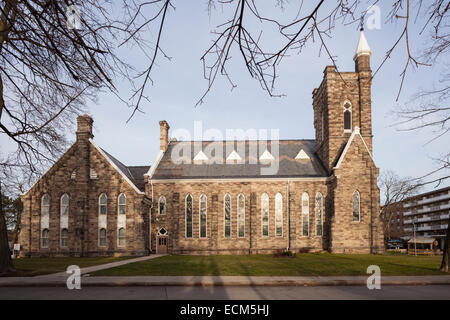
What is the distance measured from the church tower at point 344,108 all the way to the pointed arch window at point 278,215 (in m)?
6.25

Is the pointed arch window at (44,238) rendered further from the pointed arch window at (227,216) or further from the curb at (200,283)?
the curb at (200,283)

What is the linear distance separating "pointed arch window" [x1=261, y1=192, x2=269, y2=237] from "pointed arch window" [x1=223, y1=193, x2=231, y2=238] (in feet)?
11.9

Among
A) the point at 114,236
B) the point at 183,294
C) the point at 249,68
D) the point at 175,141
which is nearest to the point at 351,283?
the point at 183,294

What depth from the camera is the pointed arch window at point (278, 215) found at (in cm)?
3884

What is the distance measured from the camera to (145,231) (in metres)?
36.8

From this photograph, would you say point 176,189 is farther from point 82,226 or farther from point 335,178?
point 335,178

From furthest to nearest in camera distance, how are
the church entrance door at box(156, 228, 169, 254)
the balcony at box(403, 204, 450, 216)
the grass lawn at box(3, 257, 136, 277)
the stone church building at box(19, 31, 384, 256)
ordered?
the balcony at box(403, 204, 450, 216)
the church entrance door at box(156, 228, 169, 254)
the stone church building at box(19, 31, 384, 256)
the grass lawn at box(3, 257, 136, 277)

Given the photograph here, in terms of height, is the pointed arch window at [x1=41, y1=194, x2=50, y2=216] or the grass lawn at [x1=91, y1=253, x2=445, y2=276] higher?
the pointed arch window at [x1=41, y1=194, x2=50, y2=216]

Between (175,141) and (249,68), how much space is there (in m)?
43.2

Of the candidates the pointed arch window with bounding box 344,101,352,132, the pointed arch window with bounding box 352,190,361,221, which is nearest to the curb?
the pointed arch window with bounding box 352,190,361,221

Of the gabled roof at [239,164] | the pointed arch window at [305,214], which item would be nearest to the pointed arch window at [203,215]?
the gabled roof at [239,164]

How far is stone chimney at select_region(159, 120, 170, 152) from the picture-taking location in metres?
44.2

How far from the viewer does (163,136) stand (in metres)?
44.3

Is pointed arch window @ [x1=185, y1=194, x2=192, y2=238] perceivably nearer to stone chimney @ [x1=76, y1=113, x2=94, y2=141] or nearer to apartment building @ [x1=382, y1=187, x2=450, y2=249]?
stone chimney @ [x1=76, y1=113, x2=94, y2=141]
